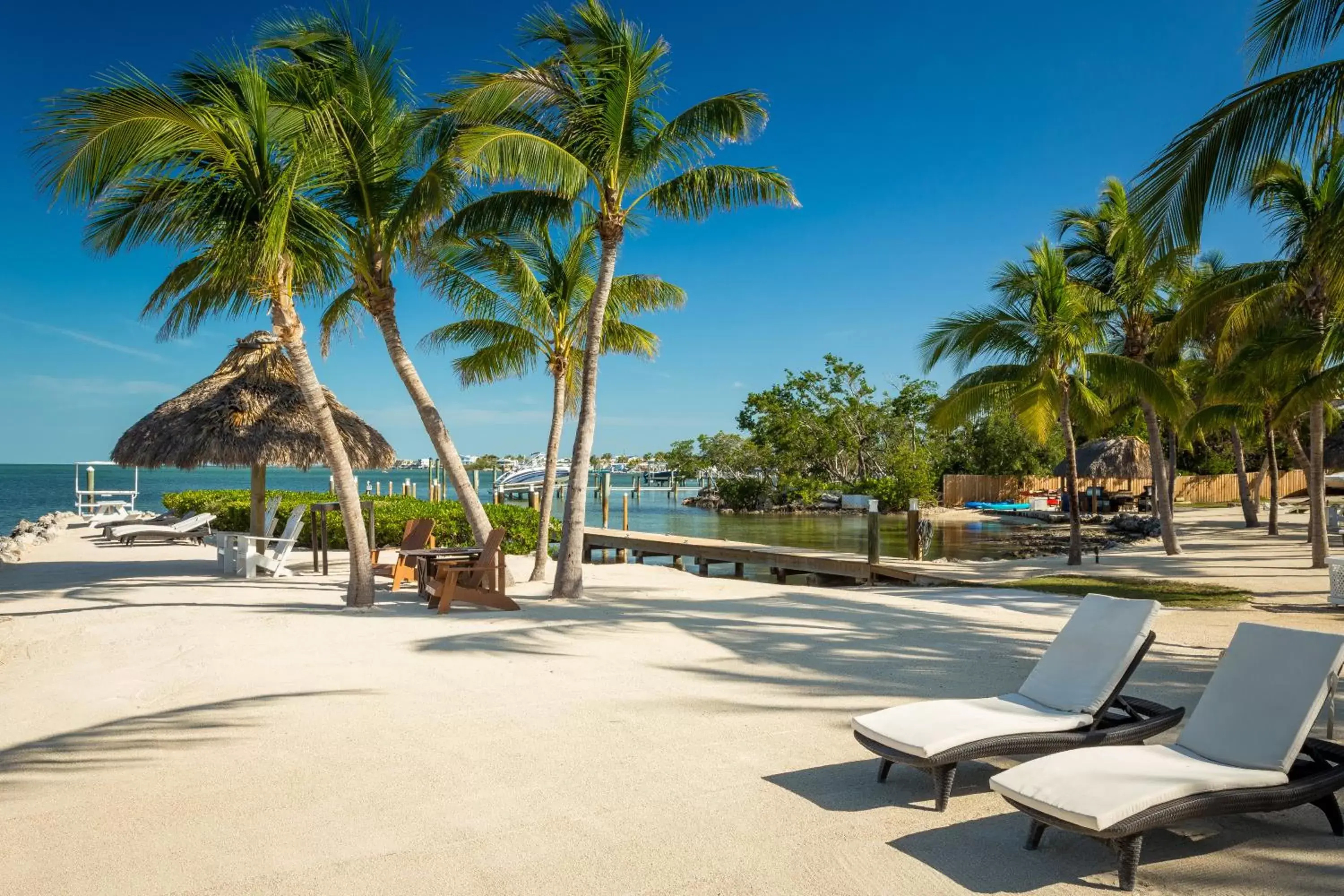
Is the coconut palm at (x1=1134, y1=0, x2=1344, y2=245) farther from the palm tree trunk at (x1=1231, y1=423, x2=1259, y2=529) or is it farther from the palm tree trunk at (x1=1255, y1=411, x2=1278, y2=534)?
the palm tree trunk at (x1=1231, y1=423, x2=1259, y2=529)

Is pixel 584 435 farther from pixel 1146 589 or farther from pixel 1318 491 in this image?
pixel 1318 491

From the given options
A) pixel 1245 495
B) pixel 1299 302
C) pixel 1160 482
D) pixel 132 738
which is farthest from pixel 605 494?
pixel 132 738

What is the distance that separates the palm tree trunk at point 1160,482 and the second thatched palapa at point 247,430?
14.3 meters

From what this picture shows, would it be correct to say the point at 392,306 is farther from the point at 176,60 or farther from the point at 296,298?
the point at 176,60

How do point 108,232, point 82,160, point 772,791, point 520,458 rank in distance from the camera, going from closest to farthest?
1. point 772,791
2. point 82,160
3. point 108,232
4. point 520,458

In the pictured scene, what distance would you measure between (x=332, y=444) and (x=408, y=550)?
1.89 metres

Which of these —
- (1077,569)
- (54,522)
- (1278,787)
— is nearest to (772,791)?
(1278,787)

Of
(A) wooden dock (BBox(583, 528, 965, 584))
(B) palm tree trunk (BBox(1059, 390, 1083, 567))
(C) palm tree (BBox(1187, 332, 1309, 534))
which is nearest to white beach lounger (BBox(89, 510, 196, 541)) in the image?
(A) wooden dock (BBox(583, 528, 965, 584))

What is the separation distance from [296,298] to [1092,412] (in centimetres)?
1675

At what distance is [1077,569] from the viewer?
51.1 ft

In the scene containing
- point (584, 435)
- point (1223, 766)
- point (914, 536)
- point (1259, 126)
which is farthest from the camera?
point (914, 536)

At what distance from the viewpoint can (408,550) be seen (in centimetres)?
1137

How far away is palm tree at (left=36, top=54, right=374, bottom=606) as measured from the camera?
8.08 m

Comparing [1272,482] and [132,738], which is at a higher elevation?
[1272,482]
